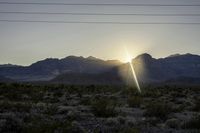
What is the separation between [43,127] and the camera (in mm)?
13938

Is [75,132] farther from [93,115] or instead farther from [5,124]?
[93,115]

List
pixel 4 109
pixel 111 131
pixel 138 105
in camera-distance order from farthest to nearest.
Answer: pixel 138 105
pixel 4 109
pixel 111 131

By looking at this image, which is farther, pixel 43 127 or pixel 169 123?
pixel 169 123

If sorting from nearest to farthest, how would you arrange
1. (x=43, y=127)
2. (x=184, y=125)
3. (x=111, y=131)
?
(x=43, y=127) → (x=111, y=131) → (x=184, y=125)

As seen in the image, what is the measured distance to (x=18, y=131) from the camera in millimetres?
14773

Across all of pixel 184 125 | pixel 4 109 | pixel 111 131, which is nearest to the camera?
pixel 111 131

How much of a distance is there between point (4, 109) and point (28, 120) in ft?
20.5

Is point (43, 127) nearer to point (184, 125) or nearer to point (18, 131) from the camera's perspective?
point (18, 131)

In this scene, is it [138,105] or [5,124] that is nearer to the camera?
[5,124]

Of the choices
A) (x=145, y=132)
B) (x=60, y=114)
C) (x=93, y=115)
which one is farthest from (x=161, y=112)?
(x=145, y=132)

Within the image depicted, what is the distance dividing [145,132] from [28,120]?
5.52 meters

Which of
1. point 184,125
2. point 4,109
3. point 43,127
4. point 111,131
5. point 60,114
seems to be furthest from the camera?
point 4,109

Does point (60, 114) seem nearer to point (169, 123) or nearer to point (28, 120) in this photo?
point (28, 120)

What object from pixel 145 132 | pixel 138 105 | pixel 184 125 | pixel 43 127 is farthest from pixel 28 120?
pixel 138 105
